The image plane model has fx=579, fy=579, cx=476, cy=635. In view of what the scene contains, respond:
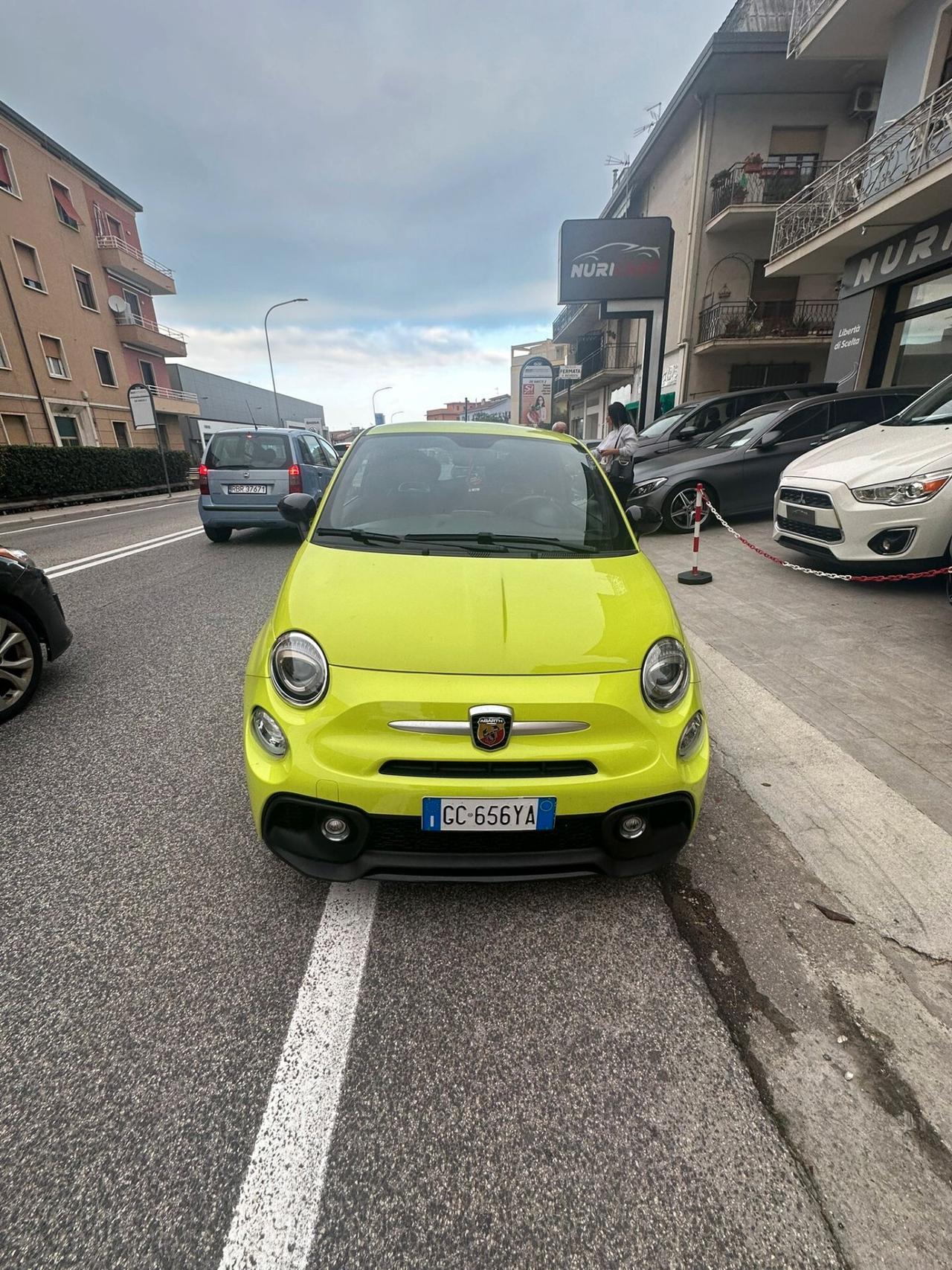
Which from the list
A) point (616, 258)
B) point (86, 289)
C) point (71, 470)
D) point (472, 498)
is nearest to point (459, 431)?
point (472, 498)

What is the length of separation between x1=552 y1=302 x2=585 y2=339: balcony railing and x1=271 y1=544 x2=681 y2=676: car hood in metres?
31.2

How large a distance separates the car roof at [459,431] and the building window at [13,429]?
24579 mm

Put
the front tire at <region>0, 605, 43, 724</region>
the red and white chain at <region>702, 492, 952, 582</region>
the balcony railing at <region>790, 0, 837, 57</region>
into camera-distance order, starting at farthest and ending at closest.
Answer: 1. the balcony railing at <region>790, 0, 837, 57</region>
2. the red and white chain at <region>702, 492, 952, 582</region>
3. the front tire at <region>0, 605, 43, 724</region>

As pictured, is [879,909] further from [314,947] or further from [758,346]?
[758,346]

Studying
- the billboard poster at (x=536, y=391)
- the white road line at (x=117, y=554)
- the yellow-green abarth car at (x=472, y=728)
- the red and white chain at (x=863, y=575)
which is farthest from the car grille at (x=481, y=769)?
the billboard poster at (x=536, y=391)

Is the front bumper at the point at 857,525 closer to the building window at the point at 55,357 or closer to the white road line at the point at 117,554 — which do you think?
the white road line at the point at 117,554

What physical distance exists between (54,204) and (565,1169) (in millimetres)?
35006

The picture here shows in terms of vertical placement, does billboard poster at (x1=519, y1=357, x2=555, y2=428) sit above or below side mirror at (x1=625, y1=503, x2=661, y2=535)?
above

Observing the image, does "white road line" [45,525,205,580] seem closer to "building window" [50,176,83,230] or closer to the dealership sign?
the dealership sign

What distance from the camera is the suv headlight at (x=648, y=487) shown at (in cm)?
764

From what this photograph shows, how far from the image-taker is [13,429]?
22.0 m

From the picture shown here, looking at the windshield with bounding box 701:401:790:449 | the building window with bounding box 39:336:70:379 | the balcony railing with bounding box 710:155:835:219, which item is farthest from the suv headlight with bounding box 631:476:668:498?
the building window with bounding box 39:336:70:379

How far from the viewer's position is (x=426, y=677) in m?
1.81

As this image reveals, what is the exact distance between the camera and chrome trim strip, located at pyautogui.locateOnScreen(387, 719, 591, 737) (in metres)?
1.75
